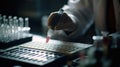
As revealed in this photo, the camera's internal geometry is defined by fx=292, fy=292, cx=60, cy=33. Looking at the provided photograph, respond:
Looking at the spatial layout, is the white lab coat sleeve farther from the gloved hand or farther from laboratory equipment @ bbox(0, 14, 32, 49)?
laboratory equipment @ bbox(0, 14, 32, 49)

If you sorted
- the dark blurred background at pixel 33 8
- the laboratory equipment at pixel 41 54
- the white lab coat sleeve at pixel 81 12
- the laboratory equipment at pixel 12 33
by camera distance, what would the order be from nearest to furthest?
the laboratory equipment at pixel 41 54, the laboratory equipment at pixel 12 33, the white lab coat sleeve at pixel 81 12, the dark blurred background at pixel 33 8

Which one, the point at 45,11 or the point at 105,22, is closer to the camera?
the point at 105,22

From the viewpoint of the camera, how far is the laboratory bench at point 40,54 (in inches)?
40.1

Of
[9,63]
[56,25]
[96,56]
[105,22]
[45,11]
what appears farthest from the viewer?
[45,11]

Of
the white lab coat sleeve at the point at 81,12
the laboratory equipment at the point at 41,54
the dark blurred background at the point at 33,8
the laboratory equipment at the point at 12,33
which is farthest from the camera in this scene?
the dark blurred background at the point at 33,8

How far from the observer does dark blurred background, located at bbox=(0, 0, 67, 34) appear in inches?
73.8

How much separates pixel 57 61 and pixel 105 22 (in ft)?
1.84

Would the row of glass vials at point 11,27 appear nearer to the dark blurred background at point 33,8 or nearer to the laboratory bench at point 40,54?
the laboratory bench at point 40,54

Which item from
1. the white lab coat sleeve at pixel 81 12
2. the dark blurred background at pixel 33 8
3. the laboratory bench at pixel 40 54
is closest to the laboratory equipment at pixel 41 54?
the laboratory bench at pixel 40 54

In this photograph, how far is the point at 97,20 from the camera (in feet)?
5.12

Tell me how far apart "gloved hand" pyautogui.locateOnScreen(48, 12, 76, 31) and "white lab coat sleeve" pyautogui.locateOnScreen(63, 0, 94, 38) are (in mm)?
110

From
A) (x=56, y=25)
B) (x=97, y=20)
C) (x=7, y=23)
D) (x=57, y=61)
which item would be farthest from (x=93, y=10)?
(x=57, y=61)

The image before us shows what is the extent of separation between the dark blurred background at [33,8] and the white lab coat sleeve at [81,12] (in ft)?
0.95

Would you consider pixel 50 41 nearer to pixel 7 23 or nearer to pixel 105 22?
pixel 7 23
